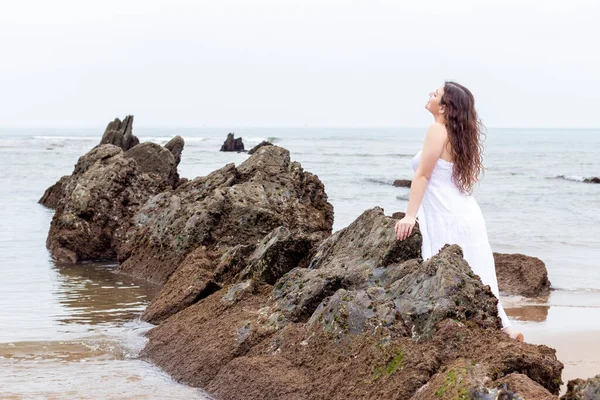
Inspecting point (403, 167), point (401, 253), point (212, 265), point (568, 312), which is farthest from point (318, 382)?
point (403, 167)

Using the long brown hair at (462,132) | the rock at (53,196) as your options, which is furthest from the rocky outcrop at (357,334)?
the rock at (53,196)

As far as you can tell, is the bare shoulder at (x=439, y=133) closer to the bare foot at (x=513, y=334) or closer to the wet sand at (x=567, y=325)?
the bare foot at (x=513, y=334)

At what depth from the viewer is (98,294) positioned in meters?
9.60

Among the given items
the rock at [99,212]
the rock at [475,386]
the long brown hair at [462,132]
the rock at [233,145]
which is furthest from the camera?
the rock at [233,145]

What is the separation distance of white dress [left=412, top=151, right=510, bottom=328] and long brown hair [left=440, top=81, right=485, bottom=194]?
0.24ft

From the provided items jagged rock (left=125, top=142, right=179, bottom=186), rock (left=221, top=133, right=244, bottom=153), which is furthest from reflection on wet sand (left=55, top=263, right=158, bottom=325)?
rock (left=221, top=133, right=244, bottom=153)

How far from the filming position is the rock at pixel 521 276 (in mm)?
9992

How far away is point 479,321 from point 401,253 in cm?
144

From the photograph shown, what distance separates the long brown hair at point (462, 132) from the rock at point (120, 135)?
25.9 metres

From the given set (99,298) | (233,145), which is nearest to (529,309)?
(99,298)

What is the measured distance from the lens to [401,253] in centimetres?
629

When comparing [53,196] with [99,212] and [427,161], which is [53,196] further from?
[427,161]

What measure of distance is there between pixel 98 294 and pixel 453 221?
5.43 meters

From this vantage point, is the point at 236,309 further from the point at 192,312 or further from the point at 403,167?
the point at 403,167
